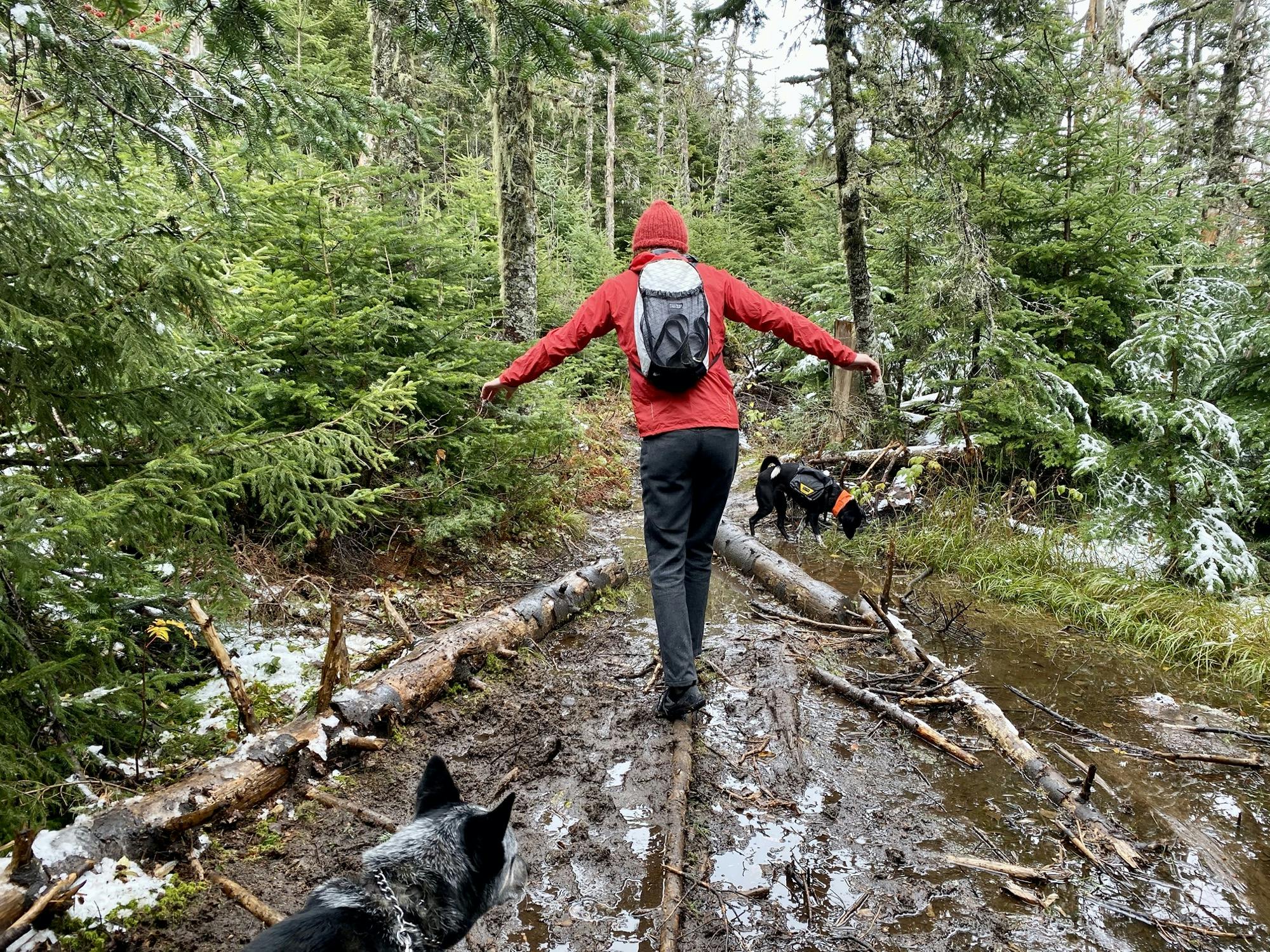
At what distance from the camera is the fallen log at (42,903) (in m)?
1.99

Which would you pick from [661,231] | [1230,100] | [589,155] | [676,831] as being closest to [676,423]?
[661,231]

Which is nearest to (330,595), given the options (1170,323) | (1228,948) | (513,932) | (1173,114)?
(513,932)

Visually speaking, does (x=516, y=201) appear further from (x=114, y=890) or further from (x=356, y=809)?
(x=114, y=890)

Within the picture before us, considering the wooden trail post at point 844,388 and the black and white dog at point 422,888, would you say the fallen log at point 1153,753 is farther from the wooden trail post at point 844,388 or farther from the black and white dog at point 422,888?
the wooden trail post at point 844,388

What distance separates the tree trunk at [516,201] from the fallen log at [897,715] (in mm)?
5367

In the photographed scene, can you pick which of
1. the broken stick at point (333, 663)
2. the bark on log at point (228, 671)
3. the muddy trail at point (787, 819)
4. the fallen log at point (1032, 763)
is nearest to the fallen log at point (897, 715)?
the muddy trail at point (787, 819)

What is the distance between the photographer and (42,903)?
2031 mm

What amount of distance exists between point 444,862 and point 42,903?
1.25 m

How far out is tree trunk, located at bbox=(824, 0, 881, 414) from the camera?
900 centimetres

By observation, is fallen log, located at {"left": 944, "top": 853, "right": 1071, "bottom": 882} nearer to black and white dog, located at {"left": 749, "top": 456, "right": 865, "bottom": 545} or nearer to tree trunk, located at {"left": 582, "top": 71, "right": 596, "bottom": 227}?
black and white dog, located at {"left": 749, "top": 456, "right": 865, "bottom": 545}

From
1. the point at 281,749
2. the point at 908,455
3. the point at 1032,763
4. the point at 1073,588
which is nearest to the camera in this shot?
the point at 281,749

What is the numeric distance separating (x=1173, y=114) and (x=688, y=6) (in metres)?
28.3

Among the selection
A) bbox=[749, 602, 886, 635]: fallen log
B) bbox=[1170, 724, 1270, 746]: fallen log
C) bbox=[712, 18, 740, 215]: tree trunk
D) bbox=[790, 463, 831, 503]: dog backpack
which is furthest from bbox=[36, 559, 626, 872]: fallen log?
bbox=[712, 18, 740, 215]: tree trunk

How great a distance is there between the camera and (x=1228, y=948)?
2354 millimetres
